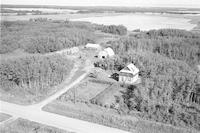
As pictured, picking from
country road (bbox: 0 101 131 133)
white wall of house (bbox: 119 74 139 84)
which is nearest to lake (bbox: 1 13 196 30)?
white wall of house (bbox: 119 74 139 84)

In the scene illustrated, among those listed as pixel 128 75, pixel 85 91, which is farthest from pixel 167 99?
pixel 85 91

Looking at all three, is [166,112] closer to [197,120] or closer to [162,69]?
[197,120]

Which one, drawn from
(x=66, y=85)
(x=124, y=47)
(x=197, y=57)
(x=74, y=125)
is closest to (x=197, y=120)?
(x=74, y=125)

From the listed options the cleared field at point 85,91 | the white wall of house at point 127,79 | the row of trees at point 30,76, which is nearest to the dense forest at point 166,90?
the white wall of house at point 127,79

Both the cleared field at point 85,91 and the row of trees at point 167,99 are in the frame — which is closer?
the row of trees at point 167,99

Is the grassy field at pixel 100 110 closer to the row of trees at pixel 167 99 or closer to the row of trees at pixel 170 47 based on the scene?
the row of trees at pixel 167 99

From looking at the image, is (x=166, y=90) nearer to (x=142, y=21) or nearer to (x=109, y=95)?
(x=109, y=95)
